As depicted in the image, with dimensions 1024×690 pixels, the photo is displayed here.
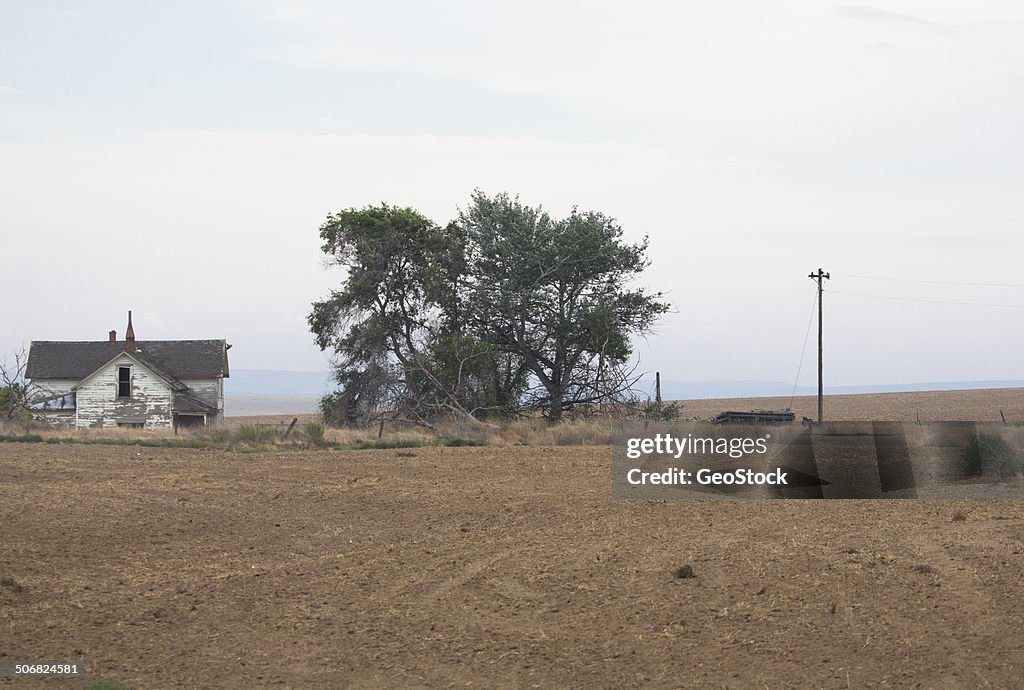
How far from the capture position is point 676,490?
1560 centimetres

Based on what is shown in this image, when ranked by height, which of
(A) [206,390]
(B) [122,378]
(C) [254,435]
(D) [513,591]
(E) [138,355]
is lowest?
(D) [513,591]

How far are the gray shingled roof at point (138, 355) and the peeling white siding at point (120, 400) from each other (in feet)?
3.62

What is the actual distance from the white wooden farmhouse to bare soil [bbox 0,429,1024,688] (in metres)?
31.7

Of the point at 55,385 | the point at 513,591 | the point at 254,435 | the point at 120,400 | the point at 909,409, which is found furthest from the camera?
the point at 909,409

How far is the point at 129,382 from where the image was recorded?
152 feet

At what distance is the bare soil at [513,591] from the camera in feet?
25.1

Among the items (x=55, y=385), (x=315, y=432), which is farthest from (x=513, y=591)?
(x=55, y=385)

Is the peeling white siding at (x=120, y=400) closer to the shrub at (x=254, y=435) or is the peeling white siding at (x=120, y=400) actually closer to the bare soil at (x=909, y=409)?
the shrub at (x=254, y=435)

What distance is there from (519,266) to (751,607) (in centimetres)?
2999

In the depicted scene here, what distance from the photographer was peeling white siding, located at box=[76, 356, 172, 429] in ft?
151

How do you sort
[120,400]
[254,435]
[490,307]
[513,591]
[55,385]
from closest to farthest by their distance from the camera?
[513,591] < [254,435] < [490,307] < [120,400] < [55,385]

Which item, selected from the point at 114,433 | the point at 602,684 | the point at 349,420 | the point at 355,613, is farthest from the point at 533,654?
the point at 349,420

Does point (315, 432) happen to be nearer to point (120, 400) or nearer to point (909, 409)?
point (120, 400)

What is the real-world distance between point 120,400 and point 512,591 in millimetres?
40192
